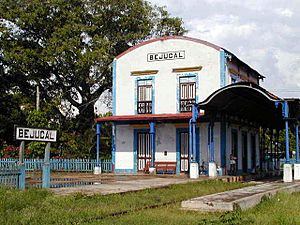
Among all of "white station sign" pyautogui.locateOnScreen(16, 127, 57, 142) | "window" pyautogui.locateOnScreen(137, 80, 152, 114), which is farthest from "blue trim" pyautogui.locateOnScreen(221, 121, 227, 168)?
"white station sign" pyautogui.locateOnScreen(16, 127, 57, 142)

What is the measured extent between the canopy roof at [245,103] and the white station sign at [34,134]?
26.3ft

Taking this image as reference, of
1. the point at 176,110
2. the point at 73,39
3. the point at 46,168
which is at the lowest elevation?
the point at 46,168

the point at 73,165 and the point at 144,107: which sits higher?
the point at 144,107

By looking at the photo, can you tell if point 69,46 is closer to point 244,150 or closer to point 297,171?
point 244,150

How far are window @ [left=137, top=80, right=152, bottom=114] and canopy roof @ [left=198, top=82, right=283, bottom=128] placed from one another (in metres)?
4.19

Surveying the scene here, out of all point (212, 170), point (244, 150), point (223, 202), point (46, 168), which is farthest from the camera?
point (244, 150)

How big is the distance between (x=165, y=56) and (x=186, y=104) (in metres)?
2.93

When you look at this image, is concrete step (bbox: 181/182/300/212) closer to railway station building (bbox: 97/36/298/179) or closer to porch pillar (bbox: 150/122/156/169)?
railway station building (bbox: 97/36/298/179)

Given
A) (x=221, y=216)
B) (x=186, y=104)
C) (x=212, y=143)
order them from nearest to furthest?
(x=221, y=216)
(x=212, y=143)
(x=186, y=104)

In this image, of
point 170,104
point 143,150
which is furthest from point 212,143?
point 143,150

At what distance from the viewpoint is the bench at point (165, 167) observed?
25781 millimetres

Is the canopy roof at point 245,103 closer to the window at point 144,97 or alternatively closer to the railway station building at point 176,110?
the railway station building at point 176,110

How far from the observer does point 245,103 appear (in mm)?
24219

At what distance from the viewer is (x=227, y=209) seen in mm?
11273
